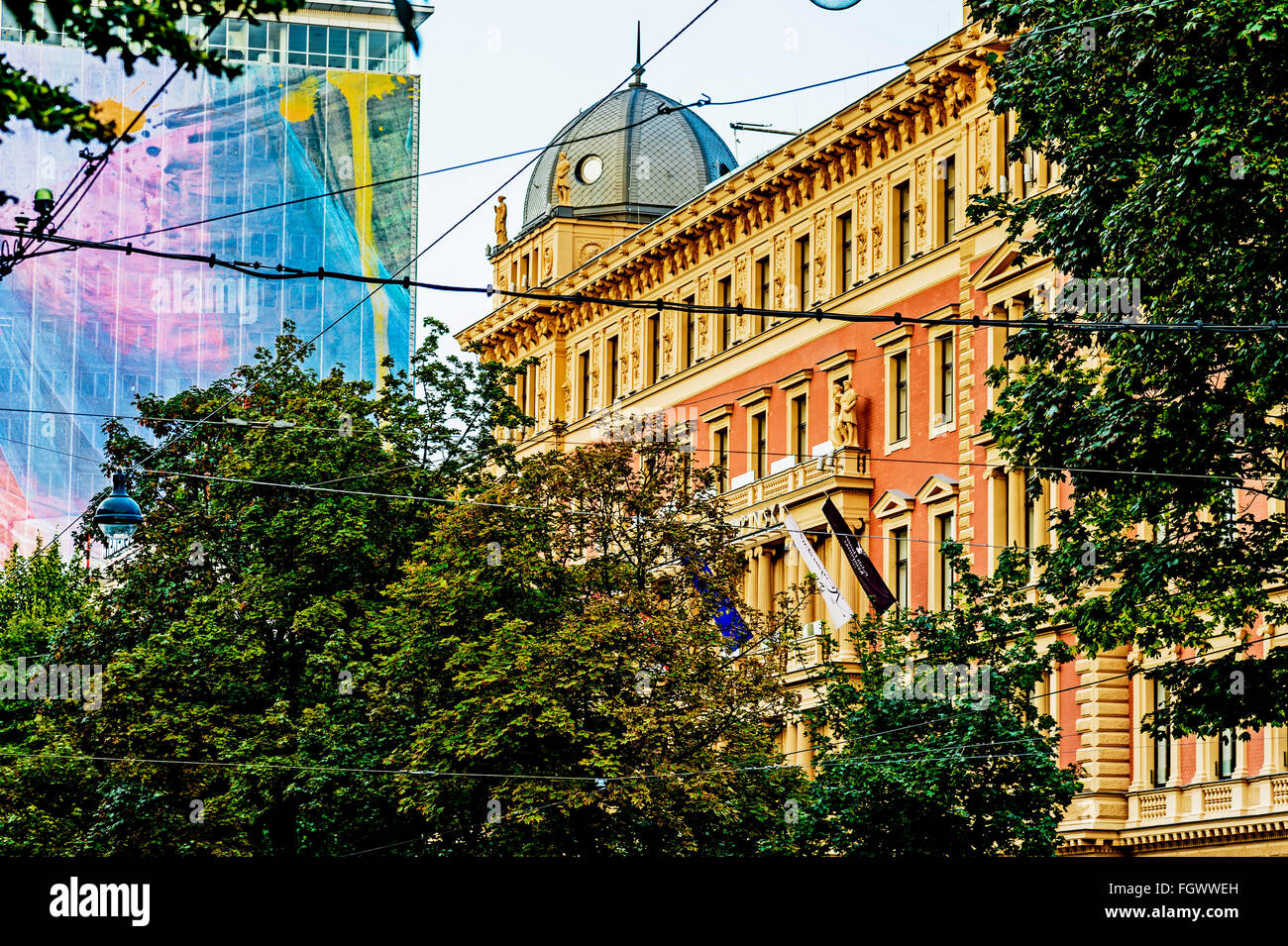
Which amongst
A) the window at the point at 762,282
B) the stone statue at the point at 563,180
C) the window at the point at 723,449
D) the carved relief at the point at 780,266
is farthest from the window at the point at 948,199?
the stone statue at the point at 563,180

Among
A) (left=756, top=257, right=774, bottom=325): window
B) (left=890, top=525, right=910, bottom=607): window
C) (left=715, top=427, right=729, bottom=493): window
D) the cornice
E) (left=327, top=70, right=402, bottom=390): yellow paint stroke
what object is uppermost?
(left=327, top=70, right=402, bottom=390): yellow paint stroke

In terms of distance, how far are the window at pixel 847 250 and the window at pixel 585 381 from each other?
14.4m

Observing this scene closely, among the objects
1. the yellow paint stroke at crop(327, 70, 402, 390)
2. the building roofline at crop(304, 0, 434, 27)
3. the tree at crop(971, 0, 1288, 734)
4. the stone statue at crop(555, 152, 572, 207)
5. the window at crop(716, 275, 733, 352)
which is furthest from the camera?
the building roofline at crop(304, 0, 434, 27)

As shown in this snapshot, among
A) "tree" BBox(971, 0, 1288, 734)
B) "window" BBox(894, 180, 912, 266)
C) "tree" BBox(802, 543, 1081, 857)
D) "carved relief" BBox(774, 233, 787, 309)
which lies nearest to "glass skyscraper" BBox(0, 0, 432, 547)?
"carved relief" BBox(774, 233, 787, 309)

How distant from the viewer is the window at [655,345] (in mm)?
64000

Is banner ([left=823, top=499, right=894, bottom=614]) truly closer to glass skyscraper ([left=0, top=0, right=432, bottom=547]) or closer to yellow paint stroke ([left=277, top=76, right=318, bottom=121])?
glass skyscraper ([left=0, top=0, right=432, bottom=547])

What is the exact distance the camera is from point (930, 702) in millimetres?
35156

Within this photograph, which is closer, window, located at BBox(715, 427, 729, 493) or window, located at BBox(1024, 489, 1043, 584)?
window, located at BBox(1024, 489, 1043, 584)

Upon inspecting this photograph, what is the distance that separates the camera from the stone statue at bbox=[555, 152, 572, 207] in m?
70.7

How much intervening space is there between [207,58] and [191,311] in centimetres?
10450

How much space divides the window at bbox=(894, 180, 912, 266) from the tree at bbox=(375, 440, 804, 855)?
13.8 m

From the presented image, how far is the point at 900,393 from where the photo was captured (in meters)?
52.2

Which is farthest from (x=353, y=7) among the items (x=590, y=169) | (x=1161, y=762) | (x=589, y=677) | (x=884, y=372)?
(x=589, y=677)
